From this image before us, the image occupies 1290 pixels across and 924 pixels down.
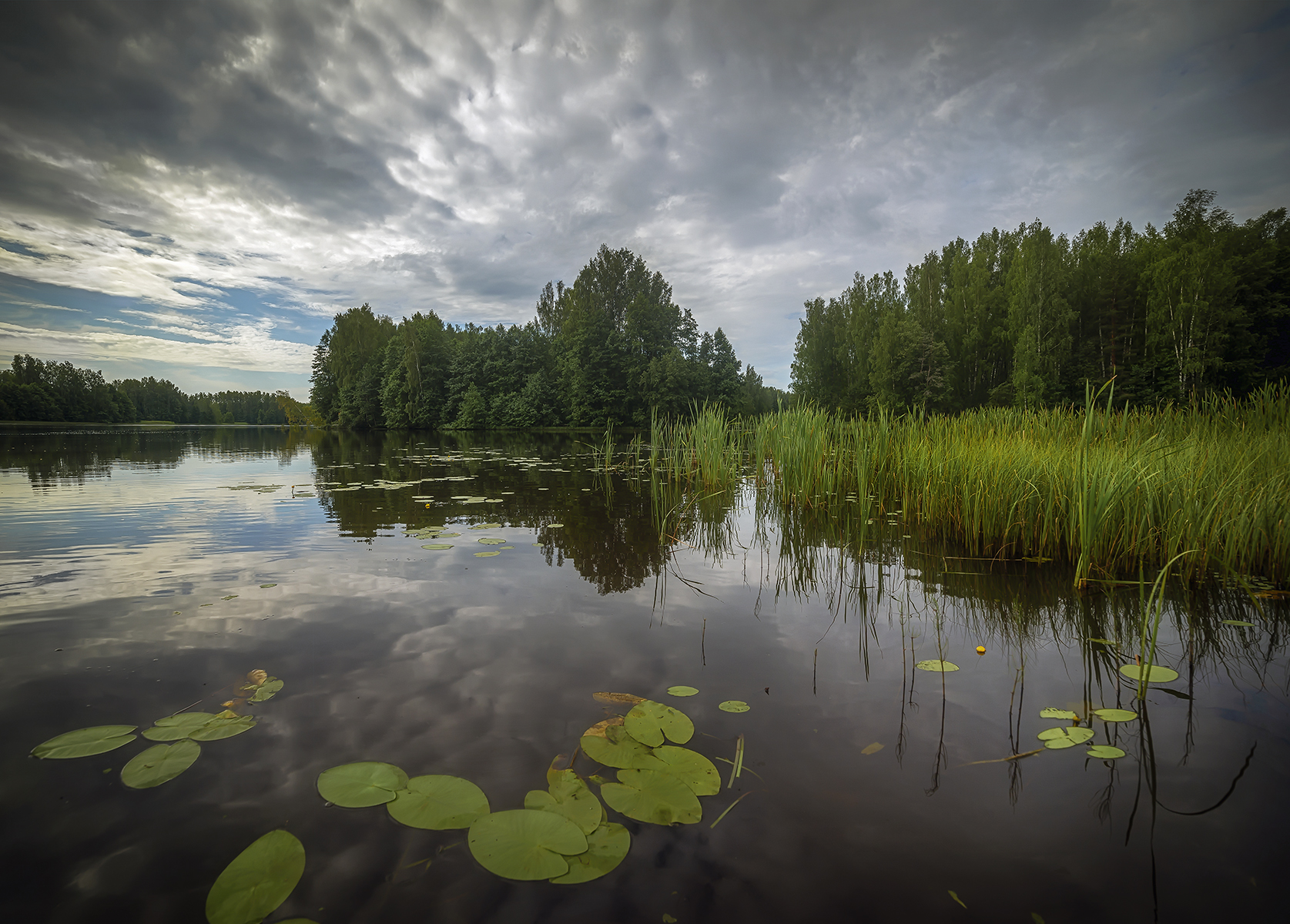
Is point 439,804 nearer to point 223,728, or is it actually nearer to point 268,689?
point 223,728

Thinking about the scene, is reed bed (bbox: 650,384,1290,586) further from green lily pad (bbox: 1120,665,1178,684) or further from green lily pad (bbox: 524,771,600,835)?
green lily pad (bbox: 524,771,600,835)

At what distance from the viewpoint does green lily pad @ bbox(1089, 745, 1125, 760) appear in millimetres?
1893

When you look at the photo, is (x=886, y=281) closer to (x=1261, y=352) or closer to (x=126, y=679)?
(x=1261, y=352)

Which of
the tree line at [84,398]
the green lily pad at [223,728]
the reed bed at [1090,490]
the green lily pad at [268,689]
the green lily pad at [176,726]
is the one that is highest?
the tree line at [84,398]

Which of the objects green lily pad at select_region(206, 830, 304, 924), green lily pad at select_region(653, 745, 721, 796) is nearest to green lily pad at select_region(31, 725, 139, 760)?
green lily pad at select_region(206, 830, 304, 924)

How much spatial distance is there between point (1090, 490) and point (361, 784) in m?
4.78

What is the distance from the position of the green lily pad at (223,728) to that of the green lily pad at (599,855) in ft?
4.95

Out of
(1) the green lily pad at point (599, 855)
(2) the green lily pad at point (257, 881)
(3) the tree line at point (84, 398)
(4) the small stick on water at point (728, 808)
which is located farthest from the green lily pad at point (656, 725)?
(3) the tree line at point (84, 398)

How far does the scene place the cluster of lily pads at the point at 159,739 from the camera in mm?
1762

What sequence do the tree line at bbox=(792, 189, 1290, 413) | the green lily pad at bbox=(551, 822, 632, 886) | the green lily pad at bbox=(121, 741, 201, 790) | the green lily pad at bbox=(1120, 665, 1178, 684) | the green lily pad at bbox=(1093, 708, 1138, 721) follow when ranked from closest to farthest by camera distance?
the green lily pad at bbox=(551, 822, 632, 886) < the green lily pad at bbox=(121, 741, 201, 790) < the green lily pad at bbox=(1093, 708, 1138, 721) < the green lily pad at bbox=(1120, 665, 1178, 684) < the tree line at bbox=(792, 189, 1290, 413)

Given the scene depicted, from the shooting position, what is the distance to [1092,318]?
102ft

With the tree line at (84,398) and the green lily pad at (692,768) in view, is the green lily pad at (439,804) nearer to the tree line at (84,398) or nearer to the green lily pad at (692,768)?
the green lily pad at (692,768)

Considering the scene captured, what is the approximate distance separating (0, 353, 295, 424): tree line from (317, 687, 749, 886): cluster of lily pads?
3286 inches

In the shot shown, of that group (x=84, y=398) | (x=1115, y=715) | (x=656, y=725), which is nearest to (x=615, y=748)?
(x=656, y=725)
